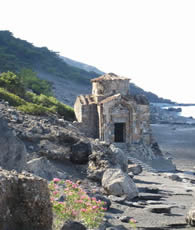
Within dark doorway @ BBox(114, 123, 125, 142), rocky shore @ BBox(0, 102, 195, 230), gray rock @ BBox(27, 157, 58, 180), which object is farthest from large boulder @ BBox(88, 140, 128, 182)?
dark doorway @ BBox(114, 123, 125, 142)

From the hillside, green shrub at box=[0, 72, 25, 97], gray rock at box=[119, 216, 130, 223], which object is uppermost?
the hillside

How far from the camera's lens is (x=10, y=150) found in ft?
41.5

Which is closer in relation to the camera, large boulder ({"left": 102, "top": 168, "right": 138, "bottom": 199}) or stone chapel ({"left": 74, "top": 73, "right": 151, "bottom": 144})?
large boulder ({"left": 102, "top": 168, "right": 138, "bottom": 199})

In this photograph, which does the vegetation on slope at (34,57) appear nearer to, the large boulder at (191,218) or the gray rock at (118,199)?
the gray rock at (118,199)

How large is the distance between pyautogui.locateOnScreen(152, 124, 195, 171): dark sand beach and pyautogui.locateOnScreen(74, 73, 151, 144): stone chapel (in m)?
4.29

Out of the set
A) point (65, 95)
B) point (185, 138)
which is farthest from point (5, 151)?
point (65, 95)

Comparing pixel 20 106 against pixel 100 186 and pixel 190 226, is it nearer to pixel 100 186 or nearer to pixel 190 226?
pixel 100 186

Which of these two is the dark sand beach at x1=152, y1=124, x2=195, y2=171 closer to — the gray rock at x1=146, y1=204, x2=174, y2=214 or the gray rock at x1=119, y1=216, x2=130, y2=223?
the gray rock at x1=146, y1=204, x2=174, y2=214

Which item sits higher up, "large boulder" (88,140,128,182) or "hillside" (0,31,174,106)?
"hillside" (0,31,174,106)

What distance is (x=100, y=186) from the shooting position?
19.4m

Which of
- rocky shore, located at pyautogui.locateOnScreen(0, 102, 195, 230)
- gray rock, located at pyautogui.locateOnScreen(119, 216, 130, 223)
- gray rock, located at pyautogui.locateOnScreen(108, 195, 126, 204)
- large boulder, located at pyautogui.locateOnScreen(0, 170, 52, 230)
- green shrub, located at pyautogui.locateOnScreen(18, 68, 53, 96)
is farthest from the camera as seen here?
green shrub, located at pyautogui.locateOnScreen(18, 68, 53, 96)

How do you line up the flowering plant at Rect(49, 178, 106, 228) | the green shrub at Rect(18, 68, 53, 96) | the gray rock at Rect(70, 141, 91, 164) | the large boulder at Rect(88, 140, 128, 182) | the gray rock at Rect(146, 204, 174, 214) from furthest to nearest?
the green shrub at Rect(18, 68, 53, 96) → the gray rock at Rect(70, 141, 91, 164) → the large boulder at Rect(88, 140, 128, 182) → the gray rock at Rect(146, 204, 174, 214) → the flowering plant at Rect(49, 178, 106, 228)

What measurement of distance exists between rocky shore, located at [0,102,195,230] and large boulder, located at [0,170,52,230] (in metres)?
0.02

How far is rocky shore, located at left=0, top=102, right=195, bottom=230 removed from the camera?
41.7ft
